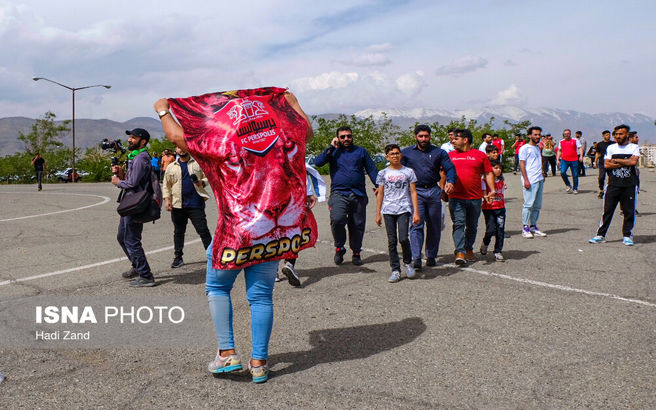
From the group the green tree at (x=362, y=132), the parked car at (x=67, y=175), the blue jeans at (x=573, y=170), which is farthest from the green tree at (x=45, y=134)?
the blue jeans at (x=573, y=170)

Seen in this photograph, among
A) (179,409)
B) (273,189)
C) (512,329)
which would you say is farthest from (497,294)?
(179,409)

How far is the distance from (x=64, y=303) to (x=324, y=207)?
31.8ft

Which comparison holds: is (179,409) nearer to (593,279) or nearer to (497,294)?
(497,294)

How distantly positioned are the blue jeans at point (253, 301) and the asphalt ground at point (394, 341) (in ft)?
0.89

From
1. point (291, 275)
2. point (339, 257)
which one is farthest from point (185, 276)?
point (339, 257)

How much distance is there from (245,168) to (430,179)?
13.6 ft

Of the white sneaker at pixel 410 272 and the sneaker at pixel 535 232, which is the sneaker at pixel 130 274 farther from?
the sneaker at pixel 535 232

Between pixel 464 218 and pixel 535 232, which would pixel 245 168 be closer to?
pixel 464 218

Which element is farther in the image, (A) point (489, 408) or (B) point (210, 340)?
(B) point (210, 340)

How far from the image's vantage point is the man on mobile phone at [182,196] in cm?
748

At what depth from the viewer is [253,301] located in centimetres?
376

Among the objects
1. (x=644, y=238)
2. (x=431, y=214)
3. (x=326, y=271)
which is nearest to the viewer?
(x=326, y=271)

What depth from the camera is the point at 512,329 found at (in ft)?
15.3

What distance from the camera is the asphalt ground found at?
11.4 feet
